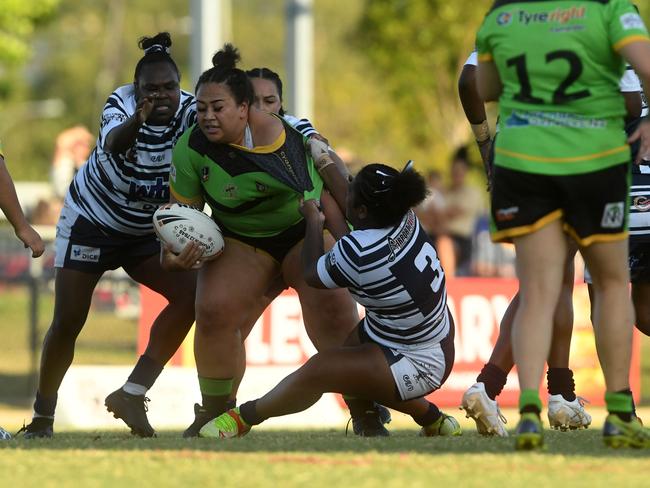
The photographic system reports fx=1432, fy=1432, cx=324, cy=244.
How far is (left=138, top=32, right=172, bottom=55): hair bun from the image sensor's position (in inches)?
302

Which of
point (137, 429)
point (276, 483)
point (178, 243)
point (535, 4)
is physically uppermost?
point (535, 4)

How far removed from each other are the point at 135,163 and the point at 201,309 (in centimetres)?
95

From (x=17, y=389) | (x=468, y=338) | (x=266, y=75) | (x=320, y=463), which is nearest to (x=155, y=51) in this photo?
(x=266, y=75)

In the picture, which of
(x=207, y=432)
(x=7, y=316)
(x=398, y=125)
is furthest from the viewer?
(x=398, y=125)

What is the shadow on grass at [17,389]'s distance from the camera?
47.6 feet

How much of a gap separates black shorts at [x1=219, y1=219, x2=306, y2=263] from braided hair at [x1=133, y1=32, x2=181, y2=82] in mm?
903

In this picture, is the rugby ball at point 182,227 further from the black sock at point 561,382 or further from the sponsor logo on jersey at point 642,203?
the sponsor logo on jersey at point 642,203

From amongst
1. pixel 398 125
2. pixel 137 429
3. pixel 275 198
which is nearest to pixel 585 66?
pixel 275 198

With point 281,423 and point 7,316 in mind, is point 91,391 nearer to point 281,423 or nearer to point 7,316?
point 281,423

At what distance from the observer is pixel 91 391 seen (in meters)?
13.2

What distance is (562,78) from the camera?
19.7 feet

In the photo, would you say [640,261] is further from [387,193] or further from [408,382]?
[387,193]

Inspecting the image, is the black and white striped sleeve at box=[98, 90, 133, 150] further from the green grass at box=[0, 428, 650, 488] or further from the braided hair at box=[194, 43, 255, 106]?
the green grass at box=[0, 428, 650, 488]

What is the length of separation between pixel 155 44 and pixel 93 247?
1213 millimetres
